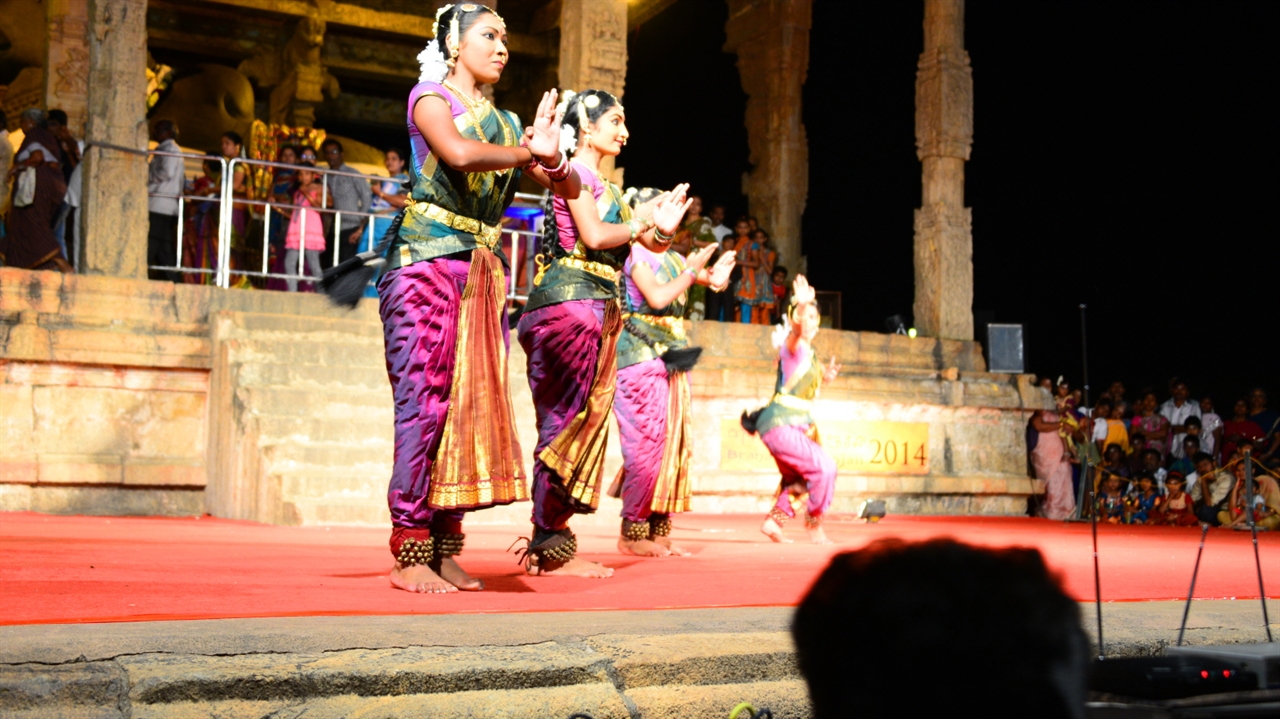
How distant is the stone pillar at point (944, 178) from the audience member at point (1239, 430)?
8.66 feet

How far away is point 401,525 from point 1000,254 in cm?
1565

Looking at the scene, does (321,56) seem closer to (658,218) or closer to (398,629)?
(658,218)

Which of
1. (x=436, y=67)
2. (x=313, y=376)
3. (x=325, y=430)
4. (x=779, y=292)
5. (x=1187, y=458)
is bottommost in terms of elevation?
(x=1187, y=458)

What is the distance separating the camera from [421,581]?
3756 mm

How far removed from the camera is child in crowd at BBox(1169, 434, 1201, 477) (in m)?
12.0

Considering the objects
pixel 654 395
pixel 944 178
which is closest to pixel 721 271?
pixel 654 395

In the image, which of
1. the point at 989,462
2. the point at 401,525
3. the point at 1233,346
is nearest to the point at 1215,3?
the point at 1233,346

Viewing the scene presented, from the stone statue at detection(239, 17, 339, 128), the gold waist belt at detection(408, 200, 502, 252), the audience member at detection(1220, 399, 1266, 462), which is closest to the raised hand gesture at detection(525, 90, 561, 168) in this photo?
the gold waist belt at detection(408, 200, 502, 252)

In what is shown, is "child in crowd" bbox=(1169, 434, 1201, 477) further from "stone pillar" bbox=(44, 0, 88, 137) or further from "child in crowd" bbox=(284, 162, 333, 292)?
"stone pillar" bbox=(44, 0, 88, 137)

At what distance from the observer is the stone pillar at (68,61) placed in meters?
13.8

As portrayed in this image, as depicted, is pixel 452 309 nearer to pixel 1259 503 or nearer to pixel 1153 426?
pixel 1259 503

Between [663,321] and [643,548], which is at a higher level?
[663,321]

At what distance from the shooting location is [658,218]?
485 centimetres

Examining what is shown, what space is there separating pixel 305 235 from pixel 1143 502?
833 centimetres
